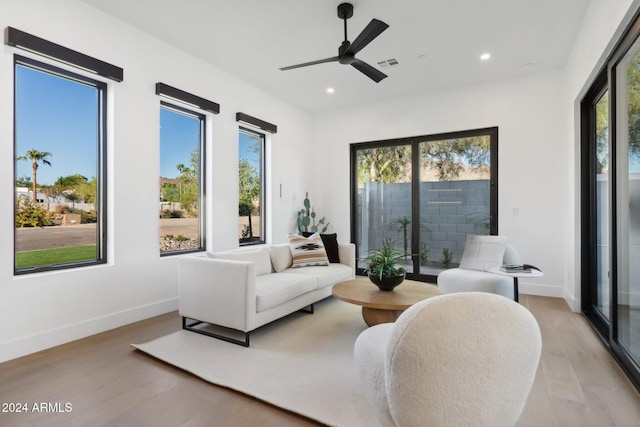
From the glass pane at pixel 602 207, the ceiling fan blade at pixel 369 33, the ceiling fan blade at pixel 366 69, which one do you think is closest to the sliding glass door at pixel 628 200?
the glass pane at pixel 602 207

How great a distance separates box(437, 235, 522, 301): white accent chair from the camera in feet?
11.5

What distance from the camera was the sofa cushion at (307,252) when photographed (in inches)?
162

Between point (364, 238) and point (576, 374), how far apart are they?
3.94m

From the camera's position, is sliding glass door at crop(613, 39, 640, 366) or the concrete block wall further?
the concrete block wall

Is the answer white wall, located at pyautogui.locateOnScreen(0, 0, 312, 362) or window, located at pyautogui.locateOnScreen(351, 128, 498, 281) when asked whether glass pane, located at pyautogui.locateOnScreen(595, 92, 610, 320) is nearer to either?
window, located at pyautogui.locateOnScreen(351, 128, 498, 281)

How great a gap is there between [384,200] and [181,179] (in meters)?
3.32

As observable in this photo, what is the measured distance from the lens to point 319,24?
3348 millimetres

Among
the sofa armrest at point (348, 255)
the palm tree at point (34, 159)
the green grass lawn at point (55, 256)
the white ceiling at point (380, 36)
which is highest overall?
the white ceiling at point (380, 36)

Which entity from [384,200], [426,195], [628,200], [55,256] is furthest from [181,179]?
[628,200]

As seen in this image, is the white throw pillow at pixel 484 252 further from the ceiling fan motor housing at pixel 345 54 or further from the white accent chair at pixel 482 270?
the ceiling fan motor housing at pixel 345 54

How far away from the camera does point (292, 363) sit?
249 centimetres

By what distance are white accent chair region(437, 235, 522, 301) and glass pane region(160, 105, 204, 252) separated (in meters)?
3.14

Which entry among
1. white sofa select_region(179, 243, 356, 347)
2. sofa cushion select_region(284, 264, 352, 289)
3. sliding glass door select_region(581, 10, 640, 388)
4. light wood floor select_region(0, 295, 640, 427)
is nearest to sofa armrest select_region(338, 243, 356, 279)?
sofa cushion select_region(284, 264, 352, 289)

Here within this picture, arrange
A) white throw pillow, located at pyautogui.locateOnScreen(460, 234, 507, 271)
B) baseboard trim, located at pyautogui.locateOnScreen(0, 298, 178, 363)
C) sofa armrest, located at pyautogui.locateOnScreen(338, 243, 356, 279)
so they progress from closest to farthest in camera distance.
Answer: baseboard trim, located at pyautogui.locateOnScreen(0, 298, 178, 363), white throw pillow, located at pyautogui.locateOnScreen(460, 234, 507, 271), sofa armrest, located at pyautogui.locateOnScreen(338, 243, 356, 279)
